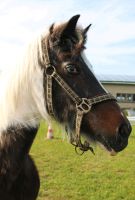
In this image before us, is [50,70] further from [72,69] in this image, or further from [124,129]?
[124,129]

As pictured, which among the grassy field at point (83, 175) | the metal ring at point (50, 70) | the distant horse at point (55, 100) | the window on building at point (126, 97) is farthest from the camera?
the window on building at point (126, 97)

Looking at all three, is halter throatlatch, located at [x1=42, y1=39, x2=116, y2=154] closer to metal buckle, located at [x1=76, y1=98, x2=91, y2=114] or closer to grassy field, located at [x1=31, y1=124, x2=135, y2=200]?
metal buckle, located at [x1=76, y1=98, x2=91, y2=114]

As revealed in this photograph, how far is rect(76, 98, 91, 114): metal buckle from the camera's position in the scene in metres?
3.39

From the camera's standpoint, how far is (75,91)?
11.3 feet

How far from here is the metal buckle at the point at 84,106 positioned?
339 cm

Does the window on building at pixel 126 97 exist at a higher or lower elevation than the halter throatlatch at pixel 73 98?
lower

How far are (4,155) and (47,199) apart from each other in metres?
4.18

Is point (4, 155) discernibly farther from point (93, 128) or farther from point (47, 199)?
point (47, 199)

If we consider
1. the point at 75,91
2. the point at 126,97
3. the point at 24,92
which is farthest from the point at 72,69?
the point at 126,97

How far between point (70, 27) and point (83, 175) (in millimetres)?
6590

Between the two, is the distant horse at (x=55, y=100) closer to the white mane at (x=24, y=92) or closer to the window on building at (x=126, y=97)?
the white mane at (x=24, y=92)

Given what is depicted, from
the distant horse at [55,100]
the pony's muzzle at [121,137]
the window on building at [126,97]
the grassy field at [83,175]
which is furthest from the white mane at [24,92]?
the window on building at [126,97]

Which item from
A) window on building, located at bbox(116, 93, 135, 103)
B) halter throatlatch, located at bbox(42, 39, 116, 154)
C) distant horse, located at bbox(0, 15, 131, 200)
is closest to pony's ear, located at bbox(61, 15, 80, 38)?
distant horse, located at bbox(0, 15, 131, 200)

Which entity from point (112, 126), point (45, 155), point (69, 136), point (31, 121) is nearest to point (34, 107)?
point (31, 121)
